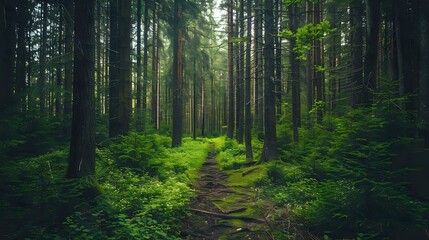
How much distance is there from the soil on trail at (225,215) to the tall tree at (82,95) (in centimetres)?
303

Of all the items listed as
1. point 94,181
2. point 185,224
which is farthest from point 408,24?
point 94,181

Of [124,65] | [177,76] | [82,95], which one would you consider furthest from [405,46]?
[177,76]

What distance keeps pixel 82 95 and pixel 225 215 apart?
195 inches

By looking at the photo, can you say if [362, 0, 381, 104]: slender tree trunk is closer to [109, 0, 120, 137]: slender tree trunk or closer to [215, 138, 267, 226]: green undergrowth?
[215, 138, 267, 226]: green undergrowth

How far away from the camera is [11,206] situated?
4762 mm

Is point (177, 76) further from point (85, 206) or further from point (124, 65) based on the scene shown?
point (85, 206)

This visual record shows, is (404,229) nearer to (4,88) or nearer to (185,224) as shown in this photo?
(185,224)

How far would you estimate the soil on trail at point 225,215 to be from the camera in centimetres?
636

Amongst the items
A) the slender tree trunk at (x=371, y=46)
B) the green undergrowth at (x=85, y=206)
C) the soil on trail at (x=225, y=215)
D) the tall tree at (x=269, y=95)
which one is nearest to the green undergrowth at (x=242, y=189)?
the soil on trail at (x=225, y=215)

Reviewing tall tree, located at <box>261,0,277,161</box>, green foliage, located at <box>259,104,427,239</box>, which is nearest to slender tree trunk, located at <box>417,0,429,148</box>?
green foliage, located at <box>259,104,427,239</box>

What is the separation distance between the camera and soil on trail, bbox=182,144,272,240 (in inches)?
250

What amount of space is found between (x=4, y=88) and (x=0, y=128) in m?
5.08

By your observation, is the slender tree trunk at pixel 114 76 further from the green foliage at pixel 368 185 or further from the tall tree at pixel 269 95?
the green foliage at pixel 368 185

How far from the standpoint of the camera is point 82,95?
21.5ft
